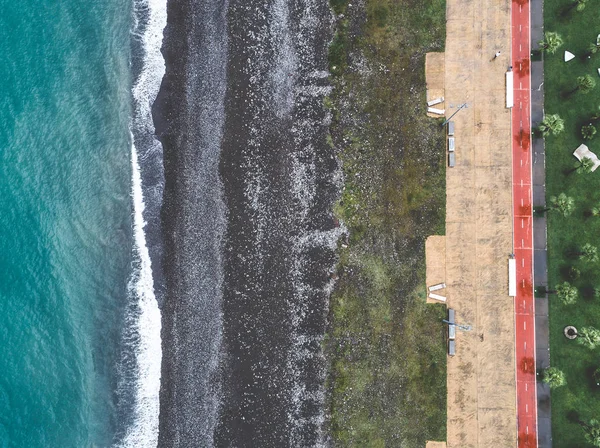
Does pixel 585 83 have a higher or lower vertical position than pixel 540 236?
higher

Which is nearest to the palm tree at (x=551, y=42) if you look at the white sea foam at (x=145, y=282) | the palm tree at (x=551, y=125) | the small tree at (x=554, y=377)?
the palm tree at (x=551, y=125)

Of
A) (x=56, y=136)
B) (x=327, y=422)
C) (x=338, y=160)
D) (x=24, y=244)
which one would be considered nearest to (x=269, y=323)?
(x=327, y=422)

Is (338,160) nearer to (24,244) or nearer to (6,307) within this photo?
(24,244)

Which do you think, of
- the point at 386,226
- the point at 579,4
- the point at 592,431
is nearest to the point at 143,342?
the point at 386,226

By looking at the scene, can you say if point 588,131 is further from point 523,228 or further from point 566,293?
point 566,293

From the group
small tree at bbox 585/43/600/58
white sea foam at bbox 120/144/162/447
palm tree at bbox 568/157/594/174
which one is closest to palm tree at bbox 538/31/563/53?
small tree at bbox 585/43/600/58

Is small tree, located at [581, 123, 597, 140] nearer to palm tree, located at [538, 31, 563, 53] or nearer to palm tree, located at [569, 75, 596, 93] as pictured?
palm tree, located at [569, 75, 596, 93]
